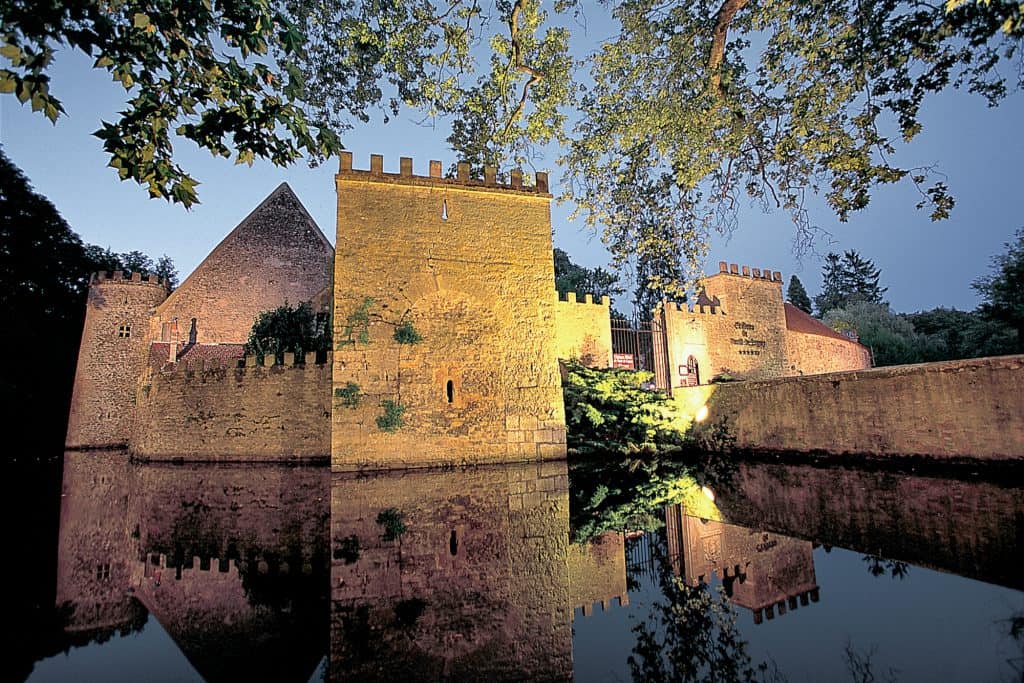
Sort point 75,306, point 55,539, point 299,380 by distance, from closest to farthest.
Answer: point 55,539 → point 299,380 → point 75,306

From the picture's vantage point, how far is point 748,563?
3.66 metres

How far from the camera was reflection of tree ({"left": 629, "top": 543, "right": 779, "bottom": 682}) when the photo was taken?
7.16ft

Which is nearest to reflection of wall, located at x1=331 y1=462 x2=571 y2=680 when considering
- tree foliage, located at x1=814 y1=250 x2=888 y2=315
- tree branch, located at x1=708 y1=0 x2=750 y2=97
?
tree branch, located at x1=708 y1=0 x2=750 y2=97

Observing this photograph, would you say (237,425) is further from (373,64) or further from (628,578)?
(628,578)

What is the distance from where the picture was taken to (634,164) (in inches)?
323

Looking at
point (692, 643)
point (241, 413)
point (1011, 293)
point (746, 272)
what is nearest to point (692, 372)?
point (746, 272)

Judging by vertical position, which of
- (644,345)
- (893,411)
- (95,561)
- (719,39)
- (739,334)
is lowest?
(95,561)

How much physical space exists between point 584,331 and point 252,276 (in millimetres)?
15047

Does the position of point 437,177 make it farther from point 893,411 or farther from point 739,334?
point 739,334

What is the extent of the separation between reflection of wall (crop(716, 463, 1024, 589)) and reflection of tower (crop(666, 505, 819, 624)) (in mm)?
418

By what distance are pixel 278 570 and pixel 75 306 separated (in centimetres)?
2846

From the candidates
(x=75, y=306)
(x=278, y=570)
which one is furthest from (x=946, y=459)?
(x=75, y=306)

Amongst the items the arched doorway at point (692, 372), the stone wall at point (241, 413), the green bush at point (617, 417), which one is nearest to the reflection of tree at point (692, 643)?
the green bush at point (617, 417)

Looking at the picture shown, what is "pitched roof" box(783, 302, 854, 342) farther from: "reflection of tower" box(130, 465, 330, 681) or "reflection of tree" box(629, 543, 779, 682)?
"reflection of tower" box(130, 465, 330, 681)
